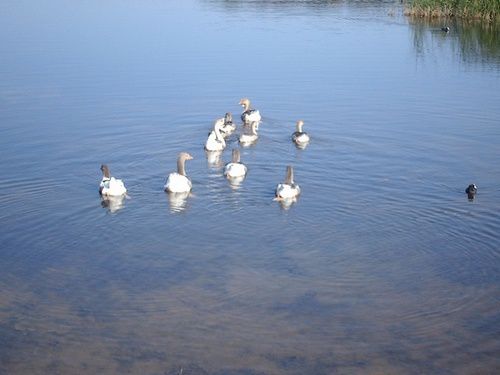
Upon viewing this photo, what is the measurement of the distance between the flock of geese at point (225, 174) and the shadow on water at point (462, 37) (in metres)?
17.2

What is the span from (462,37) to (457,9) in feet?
24.4

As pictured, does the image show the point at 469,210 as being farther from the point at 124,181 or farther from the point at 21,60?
the point at 21,60

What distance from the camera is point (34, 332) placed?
12.6 m

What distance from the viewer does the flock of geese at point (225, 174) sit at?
1866 centimetres

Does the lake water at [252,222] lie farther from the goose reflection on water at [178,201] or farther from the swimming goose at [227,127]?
the swimming goose at [227,127]

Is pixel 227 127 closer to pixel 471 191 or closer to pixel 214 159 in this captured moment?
pixel 214 159

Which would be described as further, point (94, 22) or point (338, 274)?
point (94, 22)

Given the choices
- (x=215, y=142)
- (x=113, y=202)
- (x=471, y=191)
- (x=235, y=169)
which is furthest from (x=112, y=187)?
(x=471, y=191)

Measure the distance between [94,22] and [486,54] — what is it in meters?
23.0

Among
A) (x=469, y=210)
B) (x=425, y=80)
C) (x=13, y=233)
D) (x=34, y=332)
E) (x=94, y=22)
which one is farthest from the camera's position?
(x=94, y=22)

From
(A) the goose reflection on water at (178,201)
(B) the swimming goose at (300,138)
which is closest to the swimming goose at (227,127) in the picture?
(B) the swimming goose at (300,138)

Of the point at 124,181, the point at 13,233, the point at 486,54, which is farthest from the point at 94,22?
the point at 13,233

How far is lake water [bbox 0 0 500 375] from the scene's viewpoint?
12.3 metres

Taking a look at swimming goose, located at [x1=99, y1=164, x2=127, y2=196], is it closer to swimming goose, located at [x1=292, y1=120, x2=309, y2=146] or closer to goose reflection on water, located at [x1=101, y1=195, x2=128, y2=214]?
goose reflection on water, located at [x1=101, y1=195, x2=128, y2=214]
